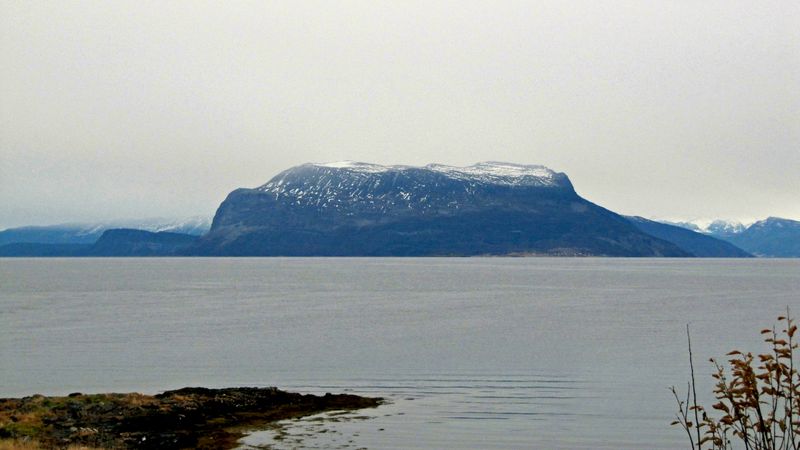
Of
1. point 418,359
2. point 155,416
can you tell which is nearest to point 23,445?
point 155,416

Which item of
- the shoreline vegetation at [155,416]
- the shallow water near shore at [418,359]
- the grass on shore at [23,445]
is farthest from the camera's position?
the shallow water near shore at [418,359]

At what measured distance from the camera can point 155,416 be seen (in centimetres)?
3412

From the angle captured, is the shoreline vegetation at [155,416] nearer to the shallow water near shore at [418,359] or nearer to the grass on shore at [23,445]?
the grass on shore at [23,445]

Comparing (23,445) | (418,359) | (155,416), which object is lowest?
(418,359)

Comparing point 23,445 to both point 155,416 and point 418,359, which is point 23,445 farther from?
point 418,359

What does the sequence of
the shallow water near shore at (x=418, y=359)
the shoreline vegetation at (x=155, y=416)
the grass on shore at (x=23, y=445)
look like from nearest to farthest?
the grass on shore at (x=23, y=445)
the shoreline vegetation at (x=155, y=416)
the shallow water near shore at (x=418, y=359)

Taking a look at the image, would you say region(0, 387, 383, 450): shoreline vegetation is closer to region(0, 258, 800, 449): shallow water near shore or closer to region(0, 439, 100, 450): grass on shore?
region(0, 439, 100, 450): grass on shore

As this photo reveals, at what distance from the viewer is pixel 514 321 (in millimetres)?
91250

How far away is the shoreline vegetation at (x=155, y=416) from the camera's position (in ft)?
97.1

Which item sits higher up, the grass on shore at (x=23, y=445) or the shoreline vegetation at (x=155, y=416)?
the grass on shore at (x=23, y=445)

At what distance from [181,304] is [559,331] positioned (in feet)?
211

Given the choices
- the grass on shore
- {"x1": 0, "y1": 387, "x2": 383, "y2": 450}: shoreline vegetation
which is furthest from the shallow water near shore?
the grass on shore

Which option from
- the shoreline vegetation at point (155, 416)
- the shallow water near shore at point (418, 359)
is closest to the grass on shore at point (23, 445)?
the shoreline vegetation at point (155, 416)

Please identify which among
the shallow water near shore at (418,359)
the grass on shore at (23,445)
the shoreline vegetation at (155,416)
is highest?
the grass on shore at (23,445)
